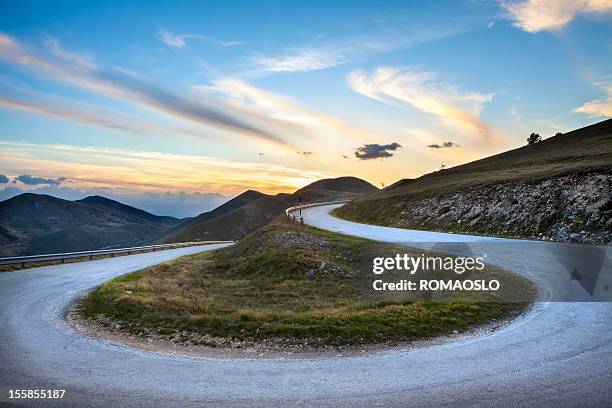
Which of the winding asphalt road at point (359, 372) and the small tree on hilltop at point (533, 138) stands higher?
the small tree on hilltop at point (533, 138)

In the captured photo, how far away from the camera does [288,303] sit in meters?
16.5

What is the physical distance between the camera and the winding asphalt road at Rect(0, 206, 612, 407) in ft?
21.3

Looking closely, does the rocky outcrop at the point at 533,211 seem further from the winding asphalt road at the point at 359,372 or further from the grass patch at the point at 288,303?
the winding asphalt road at the point at 359,372

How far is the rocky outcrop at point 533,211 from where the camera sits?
2578cm

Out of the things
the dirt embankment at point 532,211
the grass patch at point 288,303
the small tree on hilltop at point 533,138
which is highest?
the small tree on hilltop at point 533,138

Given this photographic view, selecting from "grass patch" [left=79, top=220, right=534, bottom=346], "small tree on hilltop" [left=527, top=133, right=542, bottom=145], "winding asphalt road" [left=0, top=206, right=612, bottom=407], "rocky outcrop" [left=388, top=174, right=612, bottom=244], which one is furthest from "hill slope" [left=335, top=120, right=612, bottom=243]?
"small tree on hilltop" [left=527, top=133, right=542, bottom=145]

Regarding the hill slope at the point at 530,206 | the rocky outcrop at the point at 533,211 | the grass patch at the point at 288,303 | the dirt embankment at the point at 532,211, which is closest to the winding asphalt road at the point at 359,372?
the grass patch at the point at 288,303

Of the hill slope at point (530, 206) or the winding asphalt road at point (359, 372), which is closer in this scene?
the winding asphalt road at point (359, 372)

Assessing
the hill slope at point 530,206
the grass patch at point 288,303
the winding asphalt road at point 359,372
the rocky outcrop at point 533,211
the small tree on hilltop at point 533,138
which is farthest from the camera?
the small tree on hilltop at point 533,138

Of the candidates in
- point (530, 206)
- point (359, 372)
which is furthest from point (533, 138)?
point (359, 372)

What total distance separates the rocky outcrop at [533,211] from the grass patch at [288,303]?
42.6 ft

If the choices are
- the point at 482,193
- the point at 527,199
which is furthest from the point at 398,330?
the point at 482,193

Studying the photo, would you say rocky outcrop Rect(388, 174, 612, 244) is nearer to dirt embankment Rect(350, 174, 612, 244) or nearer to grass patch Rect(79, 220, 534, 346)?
dirt embankment Rect(350, 174, 612, 244)

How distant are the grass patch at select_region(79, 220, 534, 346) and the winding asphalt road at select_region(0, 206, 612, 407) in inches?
56.1
